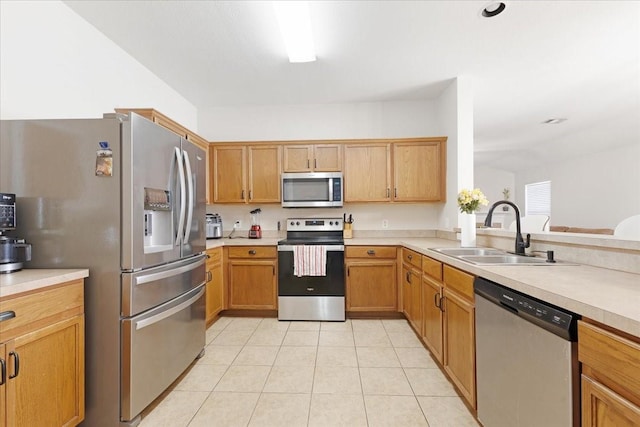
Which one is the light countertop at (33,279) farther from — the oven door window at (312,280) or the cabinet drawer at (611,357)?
the cabinet drawer at (611,357)

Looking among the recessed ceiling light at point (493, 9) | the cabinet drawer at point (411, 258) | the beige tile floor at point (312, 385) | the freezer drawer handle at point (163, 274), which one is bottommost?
the beige tile floor at point (312, 385)

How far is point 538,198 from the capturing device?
7523 millimetres

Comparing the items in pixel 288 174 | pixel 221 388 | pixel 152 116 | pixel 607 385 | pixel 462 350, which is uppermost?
pixel 152 116

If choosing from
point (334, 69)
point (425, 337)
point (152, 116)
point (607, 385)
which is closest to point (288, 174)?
point (334, 69)

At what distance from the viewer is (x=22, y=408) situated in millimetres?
1171

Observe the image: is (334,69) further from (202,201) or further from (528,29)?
(202,201)

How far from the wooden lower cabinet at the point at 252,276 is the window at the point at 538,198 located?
24.1ft

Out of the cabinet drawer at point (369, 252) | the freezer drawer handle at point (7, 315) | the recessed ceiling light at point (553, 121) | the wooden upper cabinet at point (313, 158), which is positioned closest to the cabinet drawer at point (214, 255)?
the wooden upper cabinet at point (313, 158)

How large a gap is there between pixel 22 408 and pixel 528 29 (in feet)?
12.5

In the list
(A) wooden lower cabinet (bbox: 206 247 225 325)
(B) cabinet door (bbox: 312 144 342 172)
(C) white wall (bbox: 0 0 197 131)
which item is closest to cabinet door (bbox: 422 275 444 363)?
(B) cabinet door (bbox: 312 144 342 172)

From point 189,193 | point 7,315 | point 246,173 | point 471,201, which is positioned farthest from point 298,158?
point 7,315

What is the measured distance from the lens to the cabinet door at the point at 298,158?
11.4ft

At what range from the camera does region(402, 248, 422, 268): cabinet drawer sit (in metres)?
2.54

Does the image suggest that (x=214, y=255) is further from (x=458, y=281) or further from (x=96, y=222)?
(x=458, y=281)
